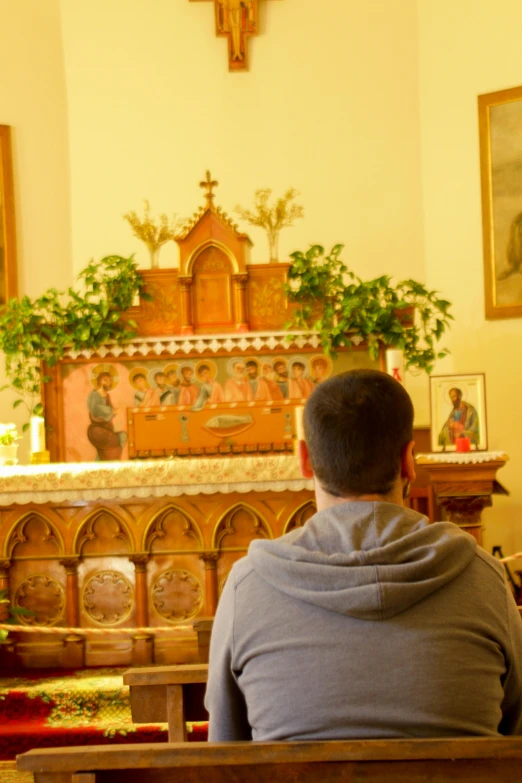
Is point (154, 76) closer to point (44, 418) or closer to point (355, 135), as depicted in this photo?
point (355, 135)

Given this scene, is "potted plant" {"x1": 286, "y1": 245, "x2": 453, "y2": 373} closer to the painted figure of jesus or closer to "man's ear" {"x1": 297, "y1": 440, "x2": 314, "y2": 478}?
the painted figure of jesus

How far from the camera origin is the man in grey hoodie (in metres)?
1.59

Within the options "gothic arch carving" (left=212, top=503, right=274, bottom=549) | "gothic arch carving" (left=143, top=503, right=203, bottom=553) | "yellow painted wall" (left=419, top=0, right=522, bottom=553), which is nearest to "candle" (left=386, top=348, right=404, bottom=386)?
"gothic arch carving" (left=212, top=503, right=274, bottom=549)

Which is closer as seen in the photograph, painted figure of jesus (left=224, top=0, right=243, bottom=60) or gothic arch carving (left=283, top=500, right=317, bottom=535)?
gothic arch carving (left=283, top=500, right=317, bottom=535)

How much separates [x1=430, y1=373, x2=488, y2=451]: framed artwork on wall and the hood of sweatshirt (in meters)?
4.66

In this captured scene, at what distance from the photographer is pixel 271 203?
9578mm

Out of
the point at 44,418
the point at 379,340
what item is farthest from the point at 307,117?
the point at 44,418

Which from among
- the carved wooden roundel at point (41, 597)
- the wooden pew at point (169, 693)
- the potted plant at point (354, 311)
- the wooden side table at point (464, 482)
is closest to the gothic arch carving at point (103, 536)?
the carved wooden roundel at point (41, 597)

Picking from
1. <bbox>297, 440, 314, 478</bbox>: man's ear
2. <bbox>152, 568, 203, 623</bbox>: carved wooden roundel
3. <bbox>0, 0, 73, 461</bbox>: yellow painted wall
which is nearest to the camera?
<bbox>297, 440, 314, 478</bbox>: man's ear

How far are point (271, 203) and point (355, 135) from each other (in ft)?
3.61

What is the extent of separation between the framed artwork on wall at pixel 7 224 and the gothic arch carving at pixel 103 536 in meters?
4.35

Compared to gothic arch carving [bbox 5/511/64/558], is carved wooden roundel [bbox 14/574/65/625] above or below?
below

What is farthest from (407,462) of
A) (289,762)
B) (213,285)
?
(213,285)

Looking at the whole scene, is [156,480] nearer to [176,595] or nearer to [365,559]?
[176,595]
